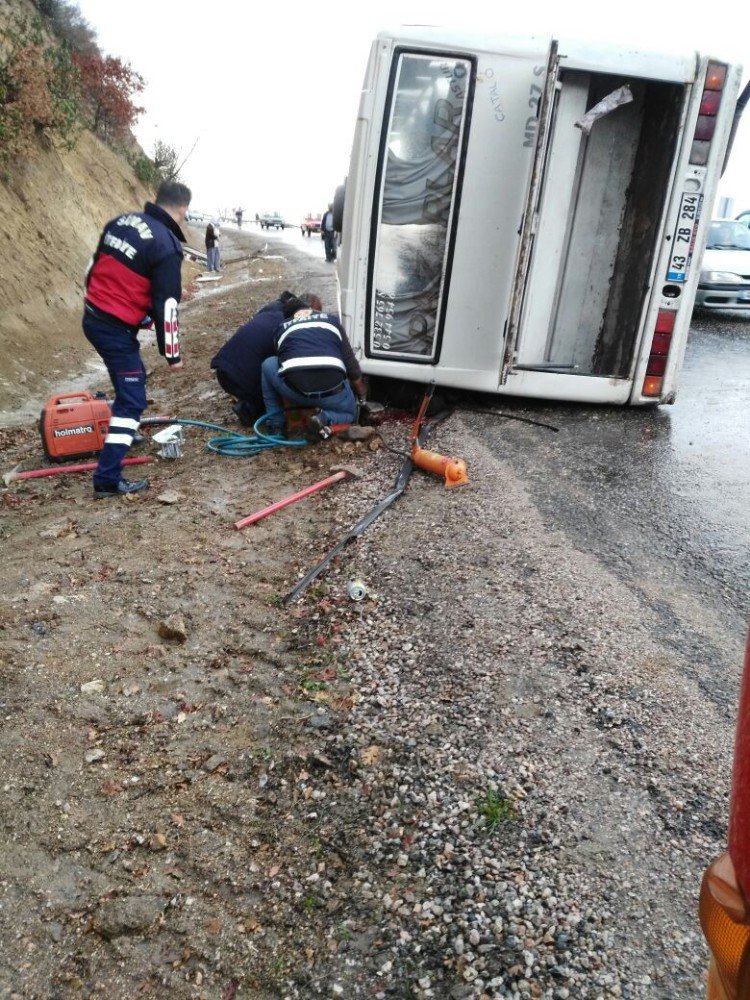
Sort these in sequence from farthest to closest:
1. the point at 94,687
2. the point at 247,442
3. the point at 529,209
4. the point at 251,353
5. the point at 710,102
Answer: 1. the point at 251,353
2. the point at 247,442
3. the point at 710,102
4. the point at 529,209
5. the point at 94,687

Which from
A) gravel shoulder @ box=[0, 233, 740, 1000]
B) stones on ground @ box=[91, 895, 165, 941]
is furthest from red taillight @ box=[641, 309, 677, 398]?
stones on ground @ box=[91, 895, 165, 941]

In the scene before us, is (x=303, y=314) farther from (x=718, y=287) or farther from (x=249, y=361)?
(x=718, y=287)

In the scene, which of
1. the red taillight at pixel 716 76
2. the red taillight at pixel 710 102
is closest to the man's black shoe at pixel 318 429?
the red taillight at pixel 710 102

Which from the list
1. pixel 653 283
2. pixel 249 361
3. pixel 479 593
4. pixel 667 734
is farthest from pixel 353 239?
pixel 667 734

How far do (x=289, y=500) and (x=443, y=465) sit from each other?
105 cm

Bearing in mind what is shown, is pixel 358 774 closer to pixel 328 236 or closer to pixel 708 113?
pixel 708 113

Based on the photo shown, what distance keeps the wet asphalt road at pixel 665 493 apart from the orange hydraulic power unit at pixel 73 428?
2.98 meters

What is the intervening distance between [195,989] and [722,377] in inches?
275

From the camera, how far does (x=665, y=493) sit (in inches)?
166

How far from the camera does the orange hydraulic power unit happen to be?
5211 mm

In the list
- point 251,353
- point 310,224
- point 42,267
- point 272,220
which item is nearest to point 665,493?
point 251,353

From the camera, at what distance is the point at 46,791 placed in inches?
93.4

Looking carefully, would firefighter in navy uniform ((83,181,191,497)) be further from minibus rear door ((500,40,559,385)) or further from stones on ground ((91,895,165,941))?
stones on ground ((91,895,165,941))

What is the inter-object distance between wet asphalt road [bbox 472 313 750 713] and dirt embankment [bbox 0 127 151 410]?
5.54m
